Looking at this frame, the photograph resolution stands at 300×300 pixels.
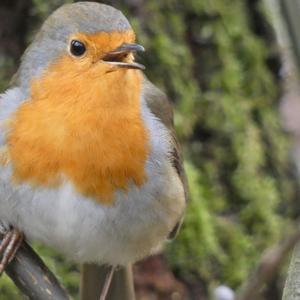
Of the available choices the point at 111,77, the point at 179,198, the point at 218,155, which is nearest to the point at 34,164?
the point at 111,77

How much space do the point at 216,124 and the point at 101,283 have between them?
950mm

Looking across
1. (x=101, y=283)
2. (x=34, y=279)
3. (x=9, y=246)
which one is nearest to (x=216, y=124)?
(x=101, y=283)

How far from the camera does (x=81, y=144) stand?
2.22m


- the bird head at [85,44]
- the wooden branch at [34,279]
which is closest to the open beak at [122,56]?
the bird head at [85,44]

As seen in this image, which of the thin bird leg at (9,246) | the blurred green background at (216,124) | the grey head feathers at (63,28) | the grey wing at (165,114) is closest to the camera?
the thin bird leg at (9,246)

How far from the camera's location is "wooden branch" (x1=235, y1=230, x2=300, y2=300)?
88 centimetres

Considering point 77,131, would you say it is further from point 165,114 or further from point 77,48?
point 165,114

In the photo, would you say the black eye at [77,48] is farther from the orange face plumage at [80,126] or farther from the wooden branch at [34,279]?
the wooden branch at [34,279]

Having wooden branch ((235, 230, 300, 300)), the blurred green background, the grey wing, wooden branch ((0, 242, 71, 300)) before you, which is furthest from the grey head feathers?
wooden branch ((235, 230, 300, 300))

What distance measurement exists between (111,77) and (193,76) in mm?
1283

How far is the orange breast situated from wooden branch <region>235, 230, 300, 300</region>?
4.42ft

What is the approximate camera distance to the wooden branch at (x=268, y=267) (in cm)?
88

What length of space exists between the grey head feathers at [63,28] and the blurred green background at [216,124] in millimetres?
723

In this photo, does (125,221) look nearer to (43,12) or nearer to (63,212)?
(63,212)
